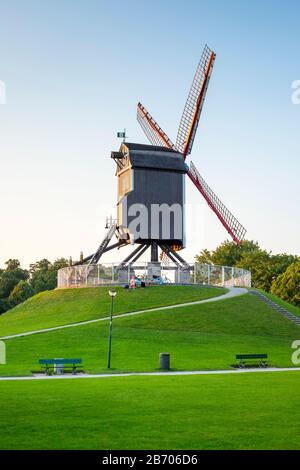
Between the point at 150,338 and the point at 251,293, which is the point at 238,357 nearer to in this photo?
the point at 150,338

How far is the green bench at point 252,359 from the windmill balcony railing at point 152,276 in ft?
75.1

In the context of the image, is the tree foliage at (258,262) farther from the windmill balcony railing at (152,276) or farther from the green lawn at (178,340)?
the green lawn at (178,340)

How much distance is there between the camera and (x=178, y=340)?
41.1m

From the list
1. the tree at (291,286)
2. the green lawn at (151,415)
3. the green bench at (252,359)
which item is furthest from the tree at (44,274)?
the green lawn at (151,415)

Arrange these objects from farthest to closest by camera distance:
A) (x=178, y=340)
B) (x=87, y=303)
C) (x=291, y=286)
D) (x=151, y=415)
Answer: (x=291, y=286), (x=87, y=303), (x=178, y=340), (x=151, y=415)

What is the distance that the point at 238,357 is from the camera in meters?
32.8

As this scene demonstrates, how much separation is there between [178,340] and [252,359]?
671cm

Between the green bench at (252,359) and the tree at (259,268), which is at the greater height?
the tree at (259,268)

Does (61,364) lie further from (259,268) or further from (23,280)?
(23,280)

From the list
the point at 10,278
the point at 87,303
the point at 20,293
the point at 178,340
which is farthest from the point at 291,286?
the point at 10,278

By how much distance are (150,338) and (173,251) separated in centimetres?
2252

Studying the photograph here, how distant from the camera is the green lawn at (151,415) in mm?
13008

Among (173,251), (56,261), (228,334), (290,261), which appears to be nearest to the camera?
(228,334)
